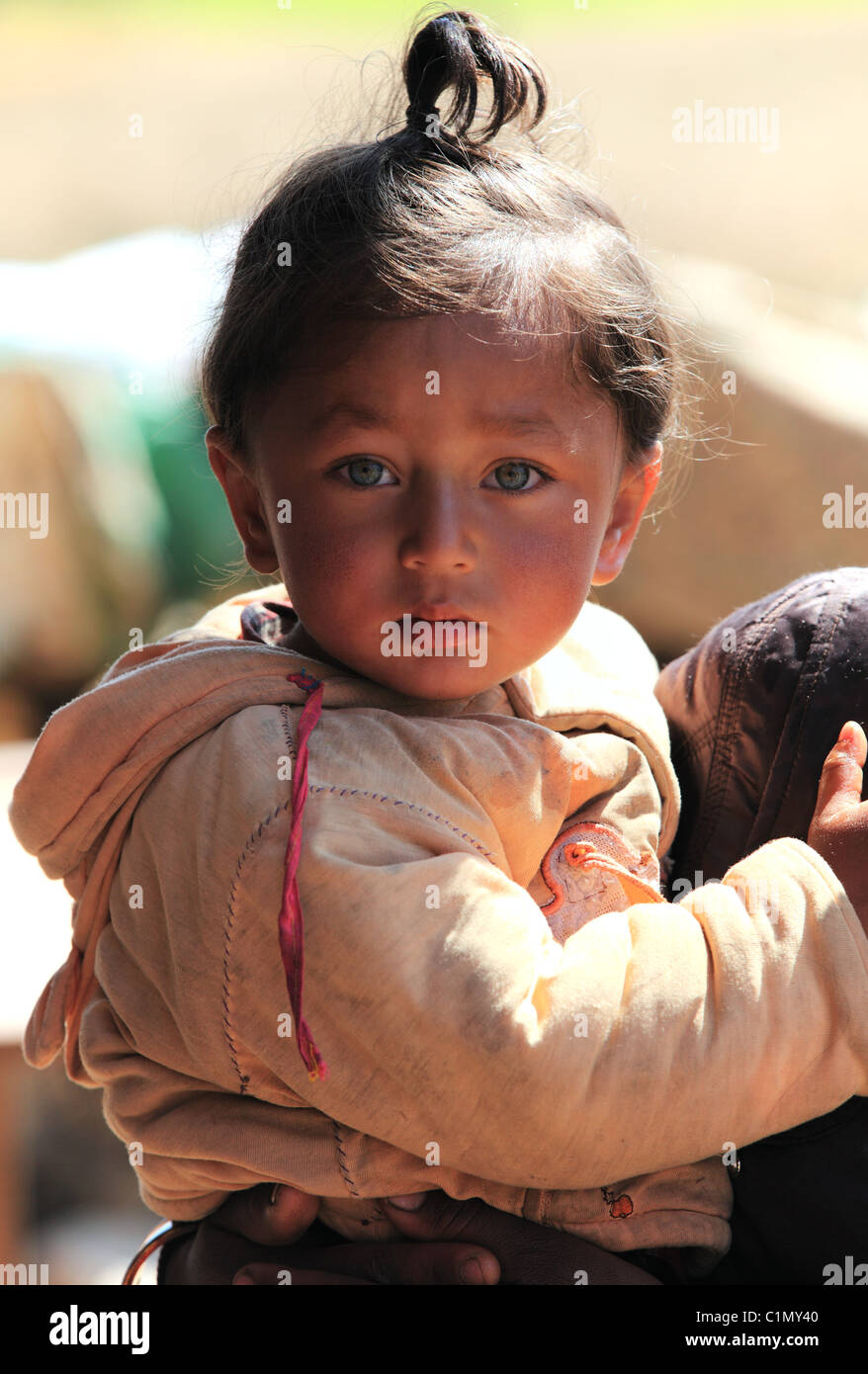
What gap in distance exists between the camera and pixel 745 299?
5.61 metres

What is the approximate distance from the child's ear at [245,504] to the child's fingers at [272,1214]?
2.22 feet

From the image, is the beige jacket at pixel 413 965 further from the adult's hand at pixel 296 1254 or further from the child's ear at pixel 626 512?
the child's ear at pixel 626 512

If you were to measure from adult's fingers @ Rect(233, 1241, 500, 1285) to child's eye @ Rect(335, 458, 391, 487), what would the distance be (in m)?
0.76

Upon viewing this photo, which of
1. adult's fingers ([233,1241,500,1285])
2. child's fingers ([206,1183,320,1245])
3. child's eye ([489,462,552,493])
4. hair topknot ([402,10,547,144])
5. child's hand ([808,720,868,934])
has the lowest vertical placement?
adult's fingers ([233,1241,500,1285])

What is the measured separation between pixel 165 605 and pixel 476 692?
4.09 metres

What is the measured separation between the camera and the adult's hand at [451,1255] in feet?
4.07

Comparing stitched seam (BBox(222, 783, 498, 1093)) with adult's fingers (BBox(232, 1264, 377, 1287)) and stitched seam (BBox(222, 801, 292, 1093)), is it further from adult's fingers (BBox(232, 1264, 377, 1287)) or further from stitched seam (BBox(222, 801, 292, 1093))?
adult's fingers (BBox(232, 1264, 377, 1287))

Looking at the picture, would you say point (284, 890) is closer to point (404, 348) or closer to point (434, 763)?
point (434, 763)

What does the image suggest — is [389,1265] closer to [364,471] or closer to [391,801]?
[391,801]

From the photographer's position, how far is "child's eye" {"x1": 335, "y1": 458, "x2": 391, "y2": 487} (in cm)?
132

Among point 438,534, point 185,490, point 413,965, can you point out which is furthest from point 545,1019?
point 185,490

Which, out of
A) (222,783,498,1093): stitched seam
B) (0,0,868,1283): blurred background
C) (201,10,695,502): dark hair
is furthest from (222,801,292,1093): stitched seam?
(0,0,868,1283): blurred background

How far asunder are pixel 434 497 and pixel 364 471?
0.09m
